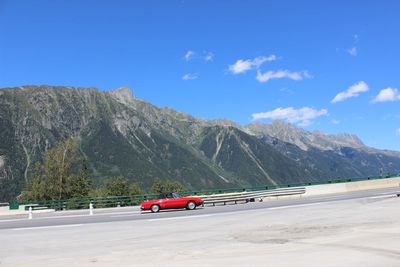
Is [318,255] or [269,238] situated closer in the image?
[318,255]

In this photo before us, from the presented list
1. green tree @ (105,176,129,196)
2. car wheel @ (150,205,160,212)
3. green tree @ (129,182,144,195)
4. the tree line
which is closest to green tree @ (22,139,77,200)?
the tree line

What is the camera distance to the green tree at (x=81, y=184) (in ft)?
230

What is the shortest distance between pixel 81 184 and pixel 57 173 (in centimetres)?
705

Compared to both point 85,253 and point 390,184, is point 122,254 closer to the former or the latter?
point 85,253

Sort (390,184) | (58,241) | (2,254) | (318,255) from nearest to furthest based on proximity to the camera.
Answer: (318,255) → (2,254) → (58,241) → (390,184)

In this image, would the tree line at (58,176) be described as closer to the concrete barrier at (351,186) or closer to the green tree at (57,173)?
the green tree at (57,173)

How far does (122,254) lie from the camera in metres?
12.1

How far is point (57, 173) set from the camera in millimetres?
68438

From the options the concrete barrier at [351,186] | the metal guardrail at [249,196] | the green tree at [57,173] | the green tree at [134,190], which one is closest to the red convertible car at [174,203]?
the metal guardrail at [249,196]

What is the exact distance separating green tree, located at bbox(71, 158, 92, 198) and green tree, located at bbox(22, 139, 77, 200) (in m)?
1.35

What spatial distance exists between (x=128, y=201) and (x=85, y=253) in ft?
113

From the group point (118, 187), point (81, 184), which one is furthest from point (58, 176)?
point (118, 187)

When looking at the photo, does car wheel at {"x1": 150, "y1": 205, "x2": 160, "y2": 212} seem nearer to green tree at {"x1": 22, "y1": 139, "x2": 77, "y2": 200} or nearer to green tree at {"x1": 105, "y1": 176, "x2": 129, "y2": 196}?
green tree at {"x1": 22, "y1": 139, "x2": 77, "y2": 200}

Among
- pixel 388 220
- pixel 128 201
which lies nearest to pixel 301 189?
pixel 128 201
